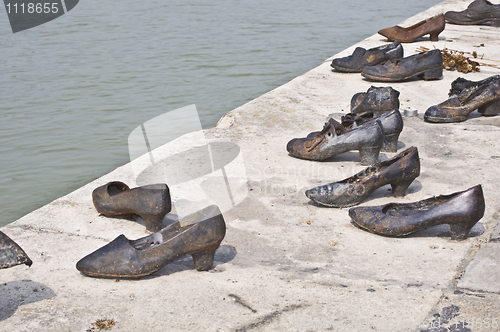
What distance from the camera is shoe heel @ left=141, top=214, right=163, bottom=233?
3361 millimetres

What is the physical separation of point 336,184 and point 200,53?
579cm

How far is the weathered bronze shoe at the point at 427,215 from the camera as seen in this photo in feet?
10.1

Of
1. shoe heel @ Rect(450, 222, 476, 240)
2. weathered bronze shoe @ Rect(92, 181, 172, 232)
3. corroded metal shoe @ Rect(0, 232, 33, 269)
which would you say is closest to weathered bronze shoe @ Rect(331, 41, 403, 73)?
shoe heel @ Rect(450, 222, 476, 240)

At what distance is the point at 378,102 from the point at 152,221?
2720 millimetres

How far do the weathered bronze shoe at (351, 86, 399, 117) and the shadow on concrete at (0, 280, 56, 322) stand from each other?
11.2 feet

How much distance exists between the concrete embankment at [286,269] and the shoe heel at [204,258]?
4 centimetres

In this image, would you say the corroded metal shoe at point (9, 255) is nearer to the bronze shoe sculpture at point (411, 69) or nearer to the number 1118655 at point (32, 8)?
the bronze shoe sculpture at point (411, 69)

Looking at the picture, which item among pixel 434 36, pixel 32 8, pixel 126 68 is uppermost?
pixel 32 8

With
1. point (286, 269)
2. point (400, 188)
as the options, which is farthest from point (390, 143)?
point (286, 269)

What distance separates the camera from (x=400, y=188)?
3750mm

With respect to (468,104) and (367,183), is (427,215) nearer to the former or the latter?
(367,183)

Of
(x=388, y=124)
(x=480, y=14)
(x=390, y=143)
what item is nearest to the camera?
(x=388, y=124)

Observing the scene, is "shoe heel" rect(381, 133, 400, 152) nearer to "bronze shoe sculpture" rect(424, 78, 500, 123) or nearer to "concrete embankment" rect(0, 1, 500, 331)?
"concrete embankment" rect(0, 1, 500, 331)

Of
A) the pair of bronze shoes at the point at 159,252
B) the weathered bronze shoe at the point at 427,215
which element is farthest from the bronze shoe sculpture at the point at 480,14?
the pair of bronze shoes at the point at 159,252
